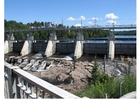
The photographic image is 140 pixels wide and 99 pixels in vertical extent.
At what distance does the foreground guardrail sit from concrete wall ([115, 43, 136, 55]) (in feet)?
22.0

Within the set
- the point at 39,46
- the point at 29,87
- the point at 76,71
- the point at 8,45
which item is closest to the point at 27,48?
the point at 39,46

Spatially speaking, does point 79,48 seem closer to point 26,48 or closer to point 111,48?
point 111,48

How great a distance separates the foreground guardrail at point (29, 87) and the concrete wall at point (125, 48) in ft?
22.0

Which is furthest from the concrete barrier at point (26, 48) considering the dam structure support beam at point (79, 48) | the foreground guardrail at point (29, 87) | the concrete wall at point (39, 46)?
the foreground guardrail at point (29, 87)

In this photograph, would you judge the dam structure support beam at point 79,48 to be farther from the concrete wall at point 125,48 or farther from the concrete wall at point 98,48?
the concrete wall at point 125,48

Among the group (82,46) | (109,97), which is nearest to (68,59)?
(82,46)

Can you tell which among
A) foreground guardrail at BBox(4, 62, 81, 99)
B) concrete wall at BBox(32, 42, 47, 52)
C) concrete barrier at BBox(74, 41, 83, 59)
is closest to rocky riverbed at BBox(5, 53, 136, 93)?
concrete barrier at BBox(74, 41, 83, 59)

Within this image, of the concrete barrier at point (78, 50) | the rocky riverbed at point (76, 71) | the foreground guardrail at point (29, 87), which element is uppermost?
the foreground guardrail at point (29, 87)

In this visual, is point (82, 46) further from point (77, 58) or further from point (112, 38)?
point (112, 38)

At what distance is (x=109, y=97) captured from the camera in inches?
65.8

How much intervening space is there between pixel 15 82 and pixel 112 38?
699 centimetres

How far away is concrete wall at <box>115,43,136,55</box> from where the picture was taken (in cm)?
710

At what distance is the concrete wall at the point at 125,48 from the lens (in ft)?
23.3

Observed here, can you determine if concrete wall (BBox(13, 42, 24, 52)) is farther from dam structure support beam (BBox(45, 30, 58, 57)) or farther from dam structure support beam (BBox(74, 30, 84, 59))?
dam structure support beam (BBox(74, 30, 84, 59))
